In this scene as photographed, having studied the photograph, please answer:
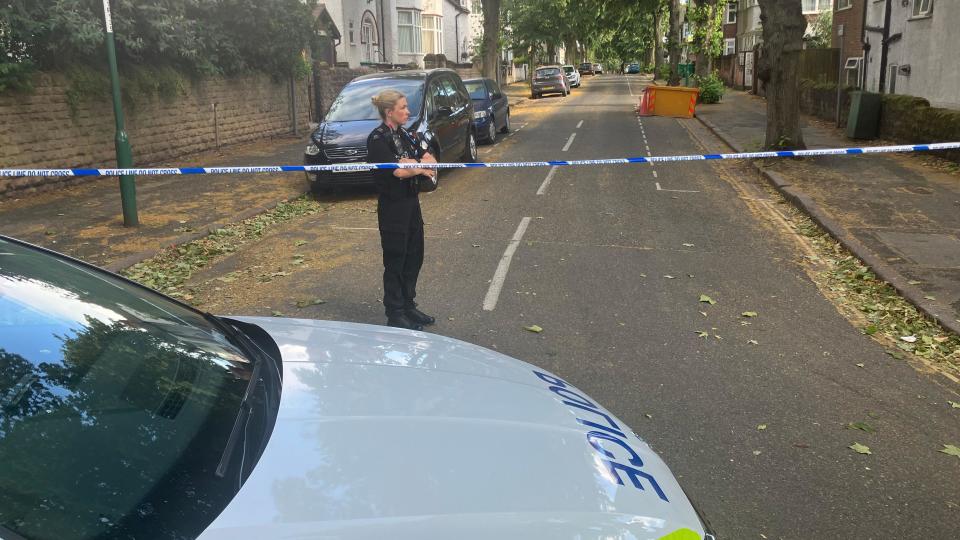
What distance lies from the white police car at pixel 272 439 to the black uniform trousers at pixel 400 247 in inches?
120

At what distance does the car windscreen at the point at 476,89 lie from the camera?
19.8 m

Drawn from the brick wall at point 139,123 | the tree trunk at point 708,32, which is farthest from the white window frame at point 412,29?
the brick wall at point 139,123

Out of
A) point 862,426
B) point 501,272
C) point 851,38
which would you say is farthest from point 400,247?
point 851,38

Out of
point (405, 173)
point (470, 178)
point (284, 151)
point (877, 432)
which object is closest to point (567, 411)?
point (877, 432)

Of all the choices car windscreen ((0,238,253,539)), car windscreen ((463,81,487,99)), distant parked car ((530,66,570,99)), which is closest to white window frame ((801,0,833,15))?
distant parked car ((530,66,570,99))

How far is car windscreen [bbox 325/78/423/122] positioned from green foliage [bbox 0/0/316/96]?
12.7ft

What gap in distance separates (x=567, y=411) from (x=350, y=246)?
262 inches

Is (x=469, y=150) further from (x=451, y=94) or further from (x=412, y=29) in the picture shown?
(x=412, y=29)

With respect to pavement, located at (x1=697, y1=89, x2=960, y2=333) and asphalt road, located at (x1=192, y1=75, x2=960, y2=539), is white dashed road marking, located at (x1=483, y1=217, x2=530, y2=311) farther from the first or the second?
pavement, located at (x1=697, y1=89, x2=960, y2=333)

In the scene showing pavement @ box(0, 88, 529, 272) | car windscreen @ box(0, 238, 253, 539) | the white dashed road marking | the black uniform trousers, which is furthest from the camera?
pavement @ box(0, 88, 529, 272)

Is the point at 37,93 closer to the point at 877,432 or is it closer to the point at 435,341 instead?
the point at 435,341

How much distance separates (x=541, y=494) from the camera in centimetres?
193

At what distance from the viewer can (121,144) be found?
914cm

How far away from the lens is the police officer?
5594 mm
